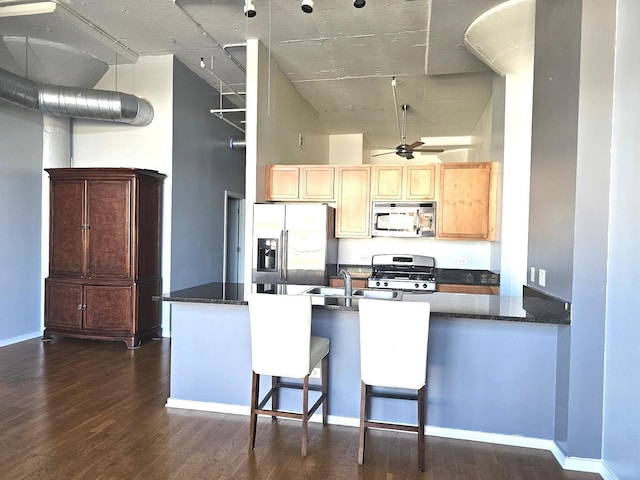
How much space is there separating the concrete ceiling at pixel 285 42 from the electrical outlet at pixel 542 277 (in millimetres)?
2291

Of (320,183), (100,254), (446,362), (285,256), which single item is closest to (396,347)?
(446,362)

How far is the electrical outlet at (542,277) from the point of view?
115 inches

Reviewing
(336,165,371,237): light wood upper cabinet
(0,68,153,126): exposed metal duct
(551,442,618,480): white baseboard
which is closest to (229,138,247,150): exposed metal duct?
(0,68,153,126): exposed metal duct

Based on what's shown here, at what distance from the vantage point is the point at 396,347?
8.14ft

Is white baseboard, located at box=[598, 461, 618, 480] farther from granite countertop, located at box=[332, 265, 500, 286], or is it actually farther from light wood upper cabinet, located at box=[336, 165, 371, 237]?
light wood upper cabinet, located at box=[336, 165, 371, 237]

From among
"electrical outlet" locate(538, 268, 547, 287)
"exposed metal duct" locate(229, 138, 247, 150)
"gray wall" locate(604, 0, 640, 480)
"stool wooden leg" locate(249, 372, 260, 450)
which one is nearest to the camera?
"gray wall" locate(604, 0, 640, 480)

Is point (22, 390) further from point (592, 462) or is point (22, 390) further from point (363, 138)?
point (363, 138)

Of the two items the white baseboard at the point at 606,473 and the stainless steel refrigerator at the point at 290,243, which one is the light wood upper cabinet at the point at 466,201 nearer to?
the stainless steel refrigerator at the point at 290,243

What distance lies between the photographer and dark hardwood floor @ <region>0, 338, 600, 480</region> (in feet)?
7.98

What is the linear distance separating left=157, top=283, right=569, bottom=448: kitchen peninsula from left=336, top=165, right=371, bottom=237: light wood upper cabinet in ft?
→ 6.99

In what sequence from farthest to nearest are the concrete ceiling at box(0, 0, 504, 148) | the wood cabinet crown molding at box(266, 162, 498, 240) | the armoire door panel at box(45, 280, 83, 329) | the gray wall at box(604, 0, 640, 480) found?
the armoire door panel at box(45, 280, 83, 329), the wood cabinet crown molding at box(266, 162, 498, 240), the concrete ceiling at box(0, 0, 504, 148), the gray wall at box(604, 0, 640, 480)

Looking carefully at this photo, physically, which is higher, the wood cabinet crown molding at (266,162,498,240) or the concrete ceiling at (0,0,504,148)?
the concrete ceiling at (0,0,504,148)

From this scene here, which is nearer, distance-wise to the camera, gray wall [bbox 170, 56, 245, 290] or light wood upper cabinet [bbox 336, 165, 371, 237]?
light wood upper cabinet [bbox 336, 165, 371, 237]

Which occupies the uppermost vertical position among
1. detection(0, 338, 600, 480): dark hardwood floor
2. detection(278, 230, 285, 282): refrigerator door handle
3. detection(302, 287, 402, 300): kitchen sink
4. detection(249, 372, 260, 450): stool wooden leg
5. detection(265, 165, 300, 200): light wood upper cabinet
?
detection(265, 165, 300, 200): light wood upper cabinet
